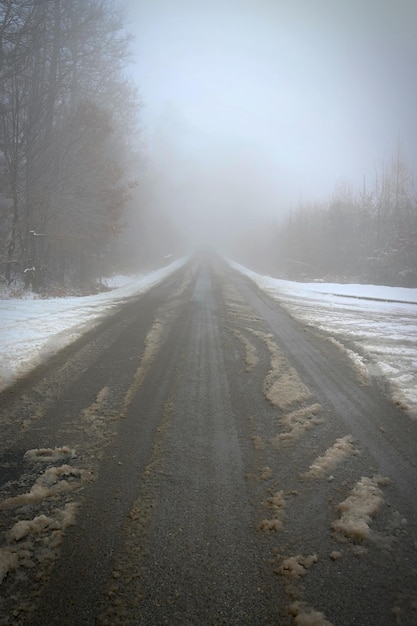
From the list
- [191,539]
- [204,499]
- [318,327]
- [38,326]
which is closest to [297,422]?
[204,499]

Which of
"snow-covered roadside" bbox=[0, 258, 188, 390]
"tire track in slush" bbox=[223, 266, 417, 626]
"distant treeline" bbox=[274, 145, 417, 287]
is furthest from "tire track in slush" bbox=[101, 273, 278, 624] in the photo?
"distant treeline" bbox=[274, 145, 417, 287]

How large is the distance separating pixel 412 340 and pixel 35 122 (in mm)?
12030

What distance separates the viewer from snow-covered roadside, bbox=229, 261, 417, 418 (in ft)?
15.0

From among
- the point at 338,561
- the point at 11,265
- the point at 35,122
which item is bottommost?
the point at 338,561

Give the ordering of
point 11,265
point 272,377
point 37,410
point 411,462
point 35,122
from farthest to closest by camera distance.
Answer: point 11,265 < point 35,122 < point 272,377 < point 37,410 < point 411,462

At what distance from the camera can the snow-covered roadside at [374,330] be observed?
4.57 m

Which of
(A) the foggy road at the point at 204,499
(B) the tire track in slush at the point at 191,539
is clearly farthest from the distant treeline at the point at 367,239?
(B) the tire track in slush at the point at 191,539

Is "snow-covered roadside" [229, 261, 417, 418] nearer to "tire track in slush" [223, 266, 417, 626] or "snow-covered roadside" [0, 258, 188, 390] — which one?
"tire track in slush" [223, 266, 417, 626]

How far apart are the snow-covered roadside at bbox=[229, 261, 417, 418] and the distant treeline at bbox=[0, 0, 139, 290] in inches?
325

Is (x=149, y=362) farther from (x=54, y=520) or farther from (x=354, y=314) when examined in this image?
(x=354, y=314)

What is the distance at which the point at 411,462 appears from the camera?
2.67m

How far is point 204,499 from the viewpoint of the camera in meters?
2.16

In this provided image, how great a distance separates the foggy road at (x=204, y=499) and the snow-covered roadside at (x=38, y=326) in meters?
0.44

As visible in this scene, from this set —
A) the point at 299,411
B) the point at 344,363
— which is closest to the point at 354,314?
the point at 344,363
